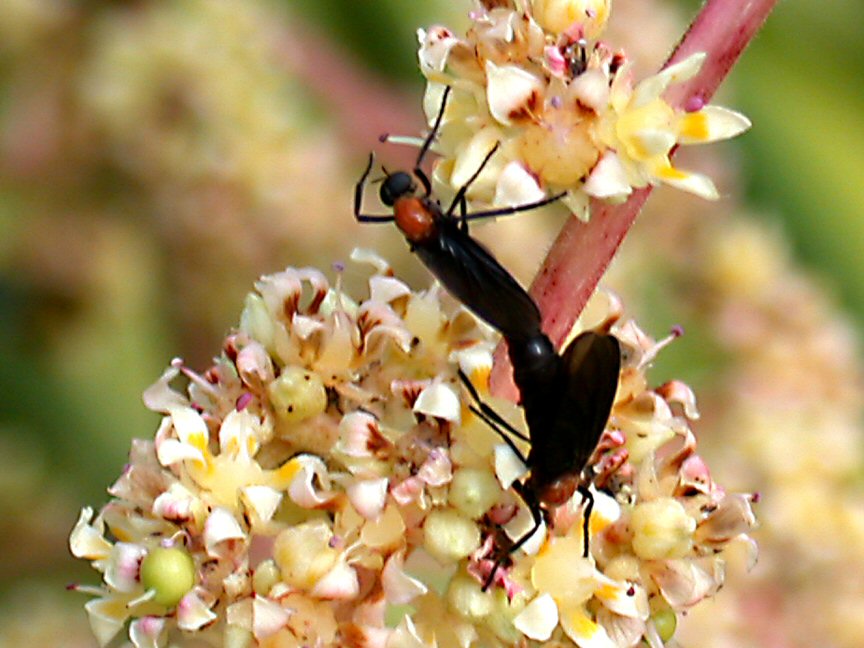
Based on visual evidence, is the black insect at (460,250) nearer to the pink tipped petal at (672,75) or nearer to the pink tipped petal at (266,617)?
the pink tipped petal at (672,75)

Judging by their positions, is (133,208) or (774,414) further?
(133,208)

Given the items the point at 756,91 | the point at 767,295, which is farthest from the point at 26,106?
the point at 756,91

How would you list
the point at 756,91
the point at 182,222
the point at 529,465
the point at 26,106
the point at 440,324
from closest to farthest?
1. the point at 529,465
2. the point at 440,324
3. the point at 182,222
4. the point at 26,106
5. the point at 756,91

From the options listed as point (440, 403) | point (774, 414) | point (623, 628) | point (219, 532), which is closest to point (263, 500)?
point (219, 532)

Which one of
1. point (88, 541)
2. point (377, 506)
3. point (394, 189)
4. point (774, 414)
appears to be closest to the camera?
point (377, 506)

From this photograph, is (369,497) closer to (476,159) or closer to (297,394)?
(297,394)

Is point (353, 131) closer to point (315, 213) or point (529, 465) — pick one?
point (315, 213)

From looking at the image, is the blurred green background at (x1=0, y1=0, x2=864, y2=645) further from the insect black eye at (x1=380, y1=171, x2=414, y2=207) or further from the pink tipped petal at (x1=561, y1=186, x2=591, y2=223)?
the pink tipped petal at (x1=561, y1=186, x2=591, y2=223)

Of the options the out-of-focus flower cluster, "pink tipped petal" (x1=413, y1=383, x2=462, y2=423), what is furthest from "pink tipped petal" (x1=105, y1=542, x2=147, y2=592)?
the out-of-focus flower cluster
